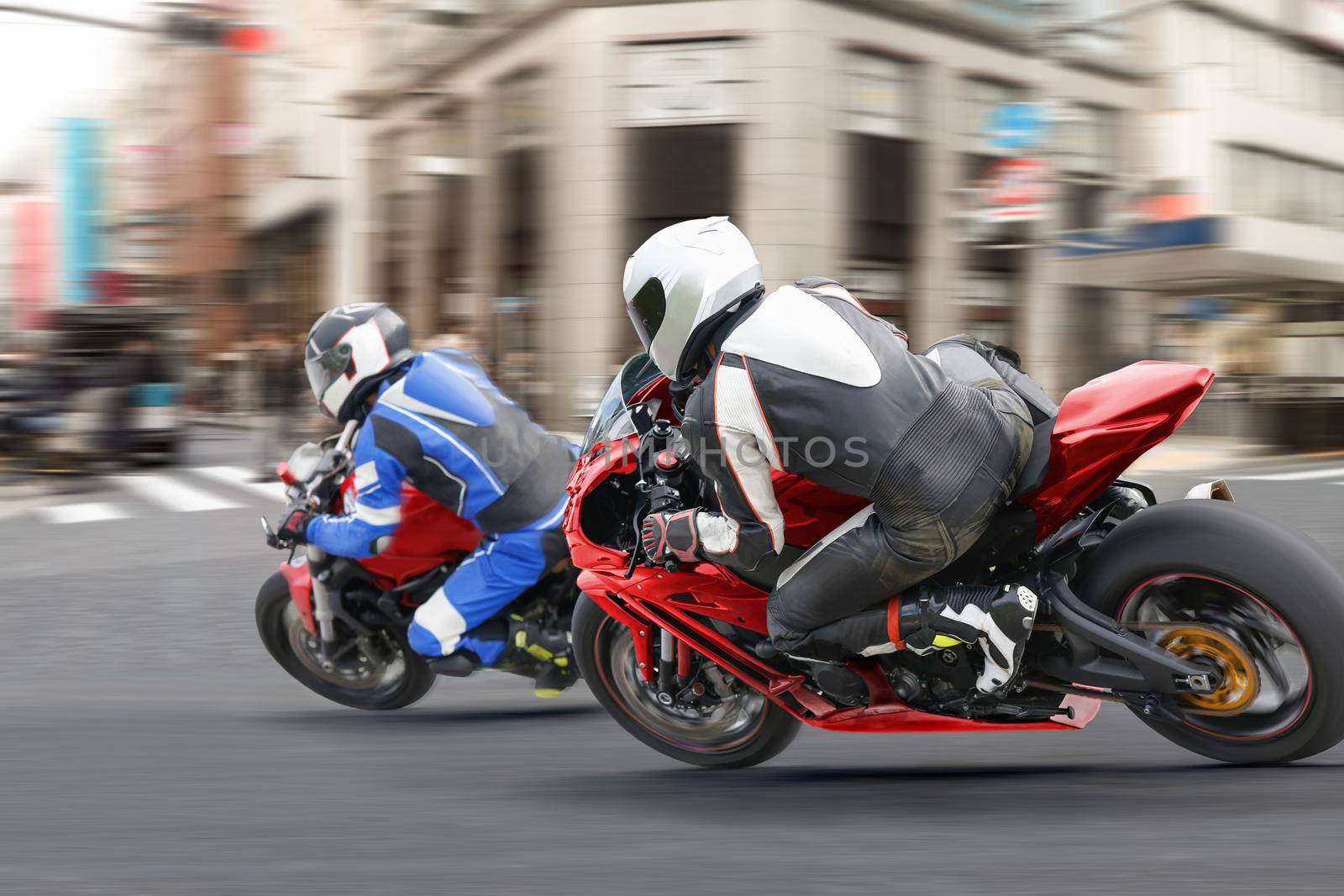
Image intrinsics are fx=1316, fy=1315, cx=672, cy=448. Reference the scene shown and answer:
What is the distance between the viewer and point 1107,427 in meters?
3.39

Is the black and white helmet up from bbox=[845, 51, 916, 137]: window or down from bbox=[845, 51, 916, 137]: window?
down

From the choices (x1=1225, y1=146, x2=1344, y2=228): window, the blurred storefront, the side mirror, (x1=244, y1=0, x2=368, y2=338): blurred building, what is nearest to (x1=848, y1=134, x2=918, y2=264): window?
the blurred storefront

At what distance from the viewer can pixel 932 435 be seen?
3420 millimetres

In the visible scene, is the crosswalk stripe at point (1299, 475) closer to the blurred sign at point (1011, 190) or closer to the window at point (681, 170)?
the blurred sign at point (1011, 190)

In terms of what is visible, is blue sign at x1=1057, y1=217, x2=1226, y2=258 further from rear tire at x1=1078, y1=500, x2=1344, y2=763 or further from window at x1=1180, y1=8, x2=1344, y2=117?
rear tire at x1=1078, y1=500, x2=1344, y2=763

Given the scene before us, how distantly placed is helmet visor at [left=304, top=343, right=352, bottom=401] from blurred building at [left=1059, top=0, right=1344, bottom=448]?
16958 millimetres

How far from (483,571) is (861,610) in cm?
185

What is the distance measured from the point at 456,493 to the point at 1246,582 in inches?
113

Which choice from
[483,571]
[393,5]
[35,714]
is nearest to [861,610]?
[483,571]

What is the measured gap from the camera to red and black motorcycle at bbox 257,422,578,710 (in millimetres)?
5141

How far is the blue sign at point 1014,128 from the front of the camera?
809 inches

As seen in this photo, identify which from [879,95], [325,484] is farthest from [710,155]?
[325,484]

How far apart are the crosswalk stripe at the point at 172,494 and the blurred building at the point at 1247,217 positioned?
1390 centimetres

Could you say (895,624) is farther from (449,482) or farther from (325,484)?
(325,484)
